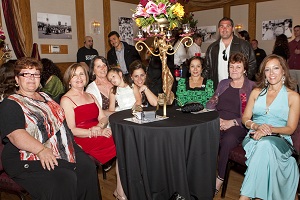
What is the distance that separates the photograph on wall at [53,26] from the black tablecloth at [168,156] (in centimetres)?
569

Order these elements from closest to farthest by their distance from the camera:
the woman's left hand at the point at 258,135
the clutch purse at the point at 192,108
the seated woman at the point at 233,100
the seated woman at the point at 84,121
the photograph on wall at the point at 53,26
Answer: the woman's left hand at the point at 258,135, the clutch purse at the point at 192,108, the seated woman at the point at 84,121, the seated woman at the point at 233,100, the photograph on wall at the point at 53,26

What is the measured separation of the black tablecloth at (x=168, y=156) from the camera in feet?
6.75

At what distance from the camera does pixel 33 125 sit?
6.78ft

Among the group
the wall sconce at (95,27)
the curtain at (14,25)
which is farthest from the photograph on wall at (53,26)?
the wall sconce at (95,27)

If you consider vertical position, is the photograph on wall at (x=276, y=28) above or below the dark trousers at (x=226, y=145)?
above

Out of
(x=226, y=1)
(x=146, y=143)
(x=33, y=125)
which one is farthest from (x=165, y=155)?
(x=226, y=1)

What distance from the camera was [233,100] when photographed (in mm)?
3039

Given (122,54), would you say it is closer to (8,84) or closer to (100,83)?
(100,83)

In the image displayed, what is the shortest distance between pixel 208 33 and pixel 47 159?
9426 mm

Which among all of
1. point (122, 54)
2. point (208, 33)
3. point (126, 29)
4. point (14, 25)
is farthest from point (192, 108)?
point (208, 33)

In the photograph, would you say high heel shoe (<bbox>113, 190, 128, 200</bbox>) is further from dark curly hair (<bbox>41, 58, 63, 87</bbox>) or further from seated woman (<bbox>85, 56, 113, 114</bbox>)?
dark curly hair (<bbox>41, 58, 63, 87</bbox>)

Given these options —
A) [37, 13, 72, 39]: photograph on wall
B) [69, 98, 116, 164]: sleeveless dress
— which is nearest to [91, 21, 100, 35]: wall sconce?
[37, 13, 72, 39]: photograph on wall

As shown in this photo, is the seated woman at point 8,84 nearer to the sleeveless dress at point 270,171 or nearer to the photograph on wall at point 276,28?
the sleeveless dress at point 270,171

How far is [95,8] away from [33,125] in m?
6.89
